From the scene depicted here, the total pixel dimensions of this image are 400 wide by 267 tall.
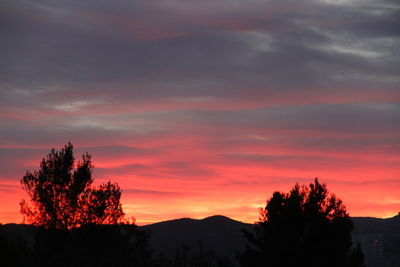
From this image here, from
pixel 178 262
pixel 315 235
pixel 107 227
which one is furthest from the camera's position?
pixel 178 262

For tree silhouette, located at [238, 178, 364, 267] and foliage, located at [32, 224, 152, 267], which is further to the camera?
foliage, located at [32, 224, 152, 267]

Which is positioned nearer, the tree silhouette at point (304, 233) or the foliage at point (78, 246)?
the tree silhouette at point (304, 233)

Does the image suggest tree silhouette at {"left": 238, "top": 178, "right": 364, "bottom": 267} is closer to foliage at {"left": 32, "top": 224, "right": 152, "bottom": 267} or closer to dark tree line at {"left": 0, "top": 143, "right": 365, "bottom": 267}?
dark tree line at {"left": 0, "top": 143, "right": 365, "bottom": 267}

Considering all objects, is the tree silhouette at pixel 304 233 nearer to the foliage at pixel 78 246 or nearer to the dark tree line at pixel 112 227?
the dark tree line at pixel 112 227

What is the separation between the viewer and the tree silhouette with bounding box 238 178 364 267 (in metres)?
52.4

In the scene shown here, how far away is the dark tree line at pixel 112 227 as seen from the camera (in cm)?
5291

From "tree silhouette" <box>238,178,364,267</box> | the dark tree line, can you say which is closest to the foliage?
the dark tree line

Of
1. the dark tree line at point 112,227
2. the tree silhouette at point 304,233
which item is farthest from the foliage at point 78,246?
the tree silhouette at point 304,233

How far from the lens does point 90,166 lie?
6334cm

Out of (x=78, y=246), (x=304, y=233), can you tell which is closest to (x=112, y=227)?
(x=78, y=246)

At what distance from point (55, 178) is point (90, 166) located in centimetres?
382

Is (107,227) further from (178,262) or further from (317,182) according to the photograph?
(178,262)

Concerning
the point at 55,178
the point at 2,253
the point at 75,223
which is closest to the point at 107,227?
the point at 75,223

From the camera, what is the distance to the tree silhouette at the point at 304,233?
52375 mm
